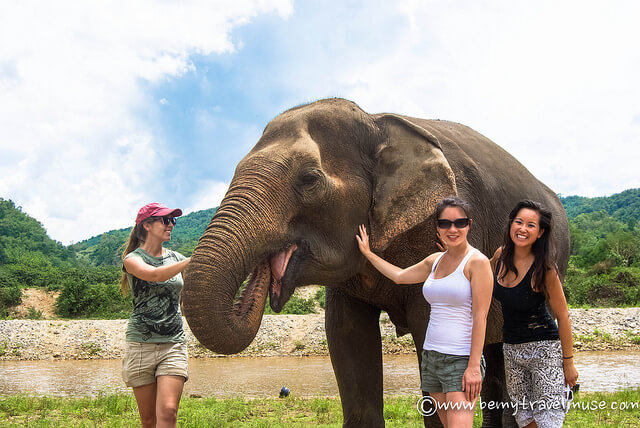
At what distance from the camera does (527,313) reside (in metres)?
3.41

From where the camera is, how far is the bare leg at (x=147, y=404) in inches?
162

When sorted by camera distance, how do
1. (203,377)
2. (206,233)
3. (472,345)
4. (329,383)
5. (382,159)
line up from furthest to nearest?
(203,377), (329,383), (382,159), (206,233), (472,345)

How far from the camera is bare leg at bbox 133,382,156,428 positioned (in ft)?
13.5

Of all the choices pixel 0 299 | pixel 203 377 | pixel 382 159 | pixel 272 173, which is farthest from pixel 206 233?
pixel 0 299

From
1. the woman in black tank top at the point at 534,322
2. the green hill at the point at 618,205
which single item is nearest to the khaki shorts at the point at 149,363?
the woman in black tank top at the point at 534,322

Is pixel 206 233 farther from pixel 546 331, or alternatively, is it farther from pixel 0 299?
pixel 0 299

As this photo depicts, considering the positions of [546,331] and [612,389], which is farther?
[612,389]

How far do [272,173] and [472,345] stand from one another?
1.55 meters

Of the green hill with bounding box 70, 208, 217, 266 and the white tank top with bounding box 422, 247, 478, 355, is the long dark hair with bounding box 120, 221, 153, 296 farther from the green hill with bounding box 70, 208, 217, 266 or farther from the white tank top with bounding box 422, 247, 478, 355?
the green hill with bounding box 70, 208, 217, 266

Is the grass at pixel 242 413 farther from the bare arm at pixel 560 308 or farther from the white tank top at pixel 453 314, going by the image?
the white tank top at pixel 453 314

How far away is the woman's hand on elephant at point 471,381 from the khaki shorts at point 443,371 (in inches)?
1.8

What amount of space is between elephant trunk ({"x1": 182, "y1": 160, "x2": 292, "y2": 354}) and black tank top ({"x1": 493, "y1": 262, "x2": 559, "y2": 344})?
1.42 metres

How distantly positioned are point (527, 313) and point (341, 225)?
1.25m

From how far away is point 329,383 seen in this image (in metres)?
14.1
